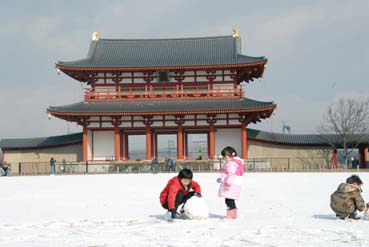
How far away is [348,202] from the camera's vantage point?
8.82 metres

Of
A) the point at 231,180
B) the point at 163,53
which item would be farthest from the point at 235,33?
the point at 231,180

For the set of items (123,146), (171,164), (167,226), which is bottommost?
(167,226)

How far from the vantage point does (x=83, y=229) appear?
8.19 metres

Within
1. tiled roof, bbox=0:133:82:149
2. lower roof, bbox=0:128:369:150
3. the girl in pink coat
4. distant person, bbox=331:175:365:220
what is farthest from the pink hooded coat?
tiled roof, bbox=0:133:82:149

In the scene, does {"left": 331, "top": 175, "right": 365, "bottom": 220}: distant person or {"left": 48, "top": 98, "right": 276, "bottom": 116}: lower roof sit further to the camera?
{"left": 48, "top": 98, "right": 276, "bottom": 116}: lower roof

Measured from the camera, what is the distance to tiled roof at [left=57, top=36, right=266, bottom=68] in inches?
1407

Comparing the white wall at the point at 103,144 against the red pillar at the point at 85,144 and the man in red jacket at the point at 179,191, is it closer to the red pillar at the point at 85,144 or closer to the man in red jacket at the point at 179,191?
the red pillar at the point at 85,144

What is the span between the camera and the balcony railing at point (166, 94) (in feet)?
115

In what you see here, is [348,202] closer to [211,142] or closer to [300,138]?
[211,142]

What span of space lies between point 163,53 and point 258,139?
9.90 m

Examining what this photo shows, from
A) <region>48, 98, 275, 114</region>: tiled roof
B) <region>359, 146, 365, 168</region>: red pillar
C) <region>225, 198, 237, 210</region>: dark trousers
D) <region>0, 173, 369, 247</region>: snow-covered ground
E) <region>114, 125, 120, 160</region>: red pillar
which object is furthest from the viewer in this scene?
<region>359, 146, 365, 168</region>: red pillar

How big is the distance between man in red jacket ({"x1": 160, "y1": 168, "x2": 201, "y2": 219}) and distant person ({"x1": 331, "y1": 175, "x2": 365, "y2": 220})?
2536 mm

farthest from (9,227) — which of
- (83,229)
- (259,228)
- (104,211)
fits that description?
(259,228)

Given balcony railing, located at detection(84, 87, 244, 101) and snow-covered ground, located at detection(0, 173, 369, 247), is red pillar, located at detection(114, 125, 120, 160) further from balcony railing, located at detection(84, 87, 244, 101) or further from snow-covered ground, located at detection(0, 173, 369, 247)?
snow-covered ground, located at detection(0, 173, 369, 247)
